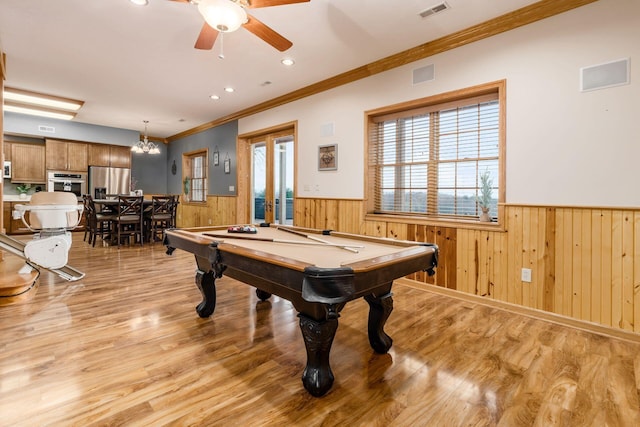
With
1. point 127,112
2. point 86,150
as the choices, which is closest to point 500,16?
point 127,112

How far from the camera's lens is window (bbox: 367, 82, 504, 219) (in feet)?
10.8

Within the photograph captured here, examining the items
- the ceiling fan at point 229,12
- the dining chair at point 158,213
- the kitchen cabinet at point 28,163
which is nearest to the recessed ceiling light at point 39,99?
the kitchen cabinet at point 28,163

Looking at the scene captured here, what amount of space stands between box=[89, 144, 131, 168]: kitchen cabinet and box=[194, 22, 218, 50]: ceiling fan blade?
23.5 feet

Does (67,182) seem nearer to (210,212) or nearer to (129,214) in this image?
(129,214)

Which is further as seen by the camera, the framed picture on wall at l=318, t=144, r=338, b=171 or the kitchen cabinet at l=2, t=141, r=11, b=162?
the kitchen cabinet at l=2, t=141, r=11, b=162

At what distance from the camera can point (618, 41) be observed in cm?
246

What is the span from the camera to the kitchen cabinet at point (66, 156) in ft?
24.7

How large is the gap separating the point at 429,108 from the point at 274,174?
10.6ft

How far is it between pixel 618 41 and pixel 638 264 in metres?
1.75

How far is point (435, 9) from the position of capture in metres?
2.89

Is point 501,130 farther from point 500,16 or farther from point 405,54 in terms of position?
point 405,54

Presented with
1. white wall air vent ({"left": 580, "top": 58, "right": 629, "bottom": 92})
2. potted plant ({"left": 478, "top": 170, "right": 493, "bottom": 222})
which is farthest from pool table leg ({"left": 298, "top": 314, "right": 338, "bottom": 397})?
white wall air vent ({"left": 580, "top": 58, "right": 629, "bottom": 92})

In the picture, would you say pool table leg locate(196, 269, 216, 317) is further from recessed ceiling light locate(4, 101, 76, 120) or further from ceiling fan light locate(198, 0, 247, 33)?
recessed ceiling light locate(4, 101, 76, 120)

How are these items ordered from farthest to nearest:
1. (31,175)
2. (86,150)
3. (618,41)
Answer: (86,150), (31,175), (618,41)
